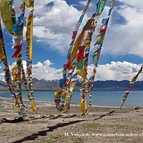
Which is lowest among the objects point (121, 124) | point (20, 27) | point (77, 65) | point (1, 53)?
point (121, 124)

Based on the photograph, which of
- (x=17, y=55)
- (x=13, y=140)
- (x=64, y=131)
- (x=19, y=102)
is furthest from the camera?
(x=19, y=102)

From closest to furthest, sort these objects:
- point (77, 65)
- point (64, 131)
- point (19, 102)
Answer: point (64, 131) < point (77, 65) < point (19, 102)

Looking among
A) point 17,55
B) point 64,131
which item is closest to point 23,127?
point 64,131

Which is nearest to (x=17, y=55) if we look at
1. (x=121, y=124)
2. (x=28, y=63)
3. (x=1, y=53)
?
(x=1, y=53)

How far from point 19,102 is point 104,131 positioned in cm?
1162

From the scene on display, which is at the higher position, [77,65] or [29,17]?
[29,17]

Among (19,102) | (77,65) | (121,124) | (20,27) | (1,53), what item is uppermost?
(20,27)

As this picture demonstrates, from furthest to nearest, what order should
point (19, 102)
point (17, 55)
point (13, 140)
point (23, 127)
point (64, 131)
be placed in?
point (19, 102)
point (17, 55)
point (23, 127)
point (64, 131)
point (13, 140)

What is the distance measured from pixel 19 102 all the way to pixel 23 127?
790 centimetres

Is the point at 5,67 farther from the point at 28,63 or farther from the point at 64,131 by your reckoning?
the point at 64,131

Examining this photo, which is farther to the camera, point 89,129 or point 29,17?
point 29,17

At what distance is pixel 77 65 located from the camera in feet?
105

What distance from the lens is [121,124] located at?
93.1ft

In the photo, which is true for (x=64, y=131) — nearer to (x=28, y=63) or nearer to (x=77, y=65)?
(x=77, y=65)
